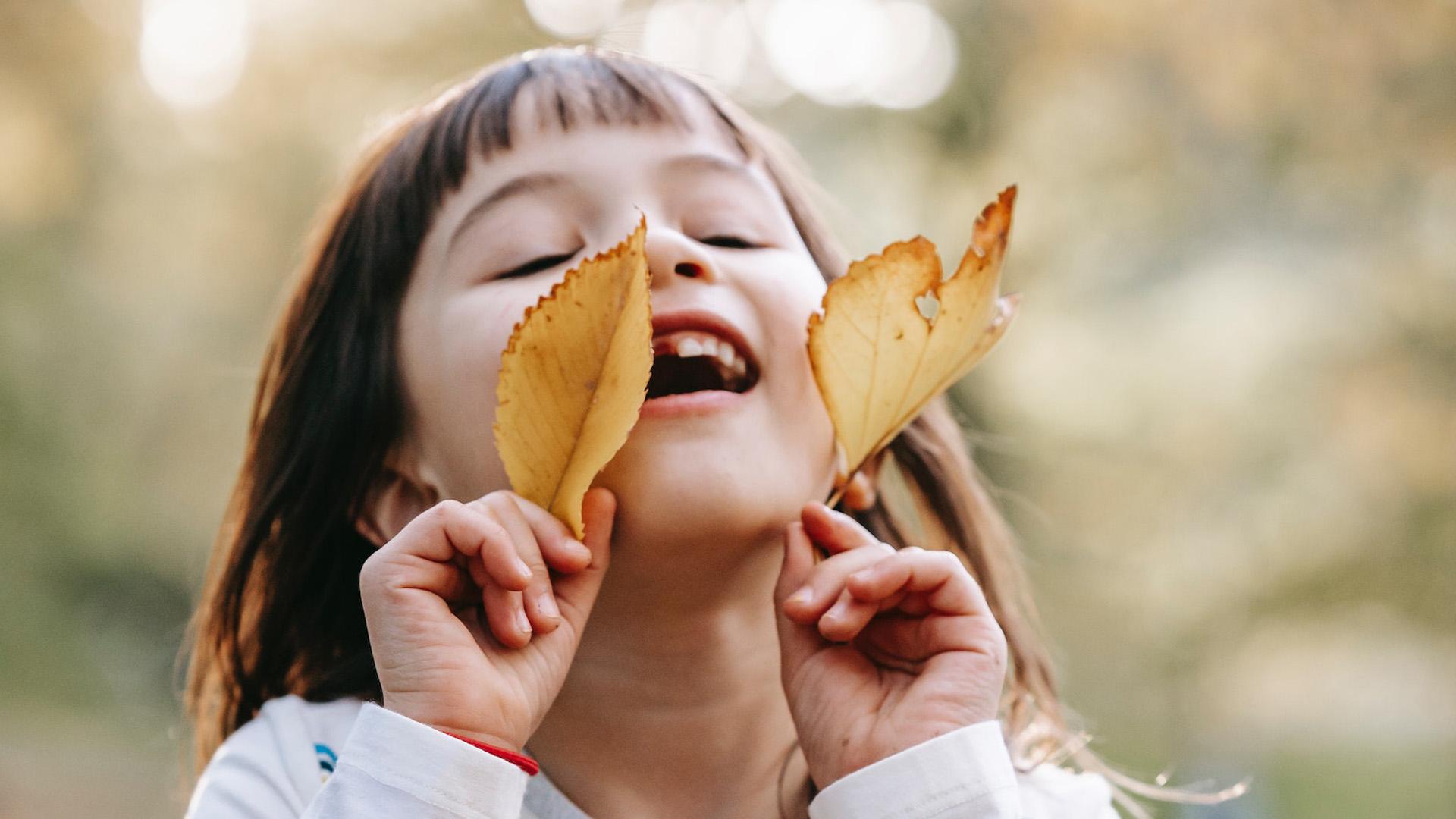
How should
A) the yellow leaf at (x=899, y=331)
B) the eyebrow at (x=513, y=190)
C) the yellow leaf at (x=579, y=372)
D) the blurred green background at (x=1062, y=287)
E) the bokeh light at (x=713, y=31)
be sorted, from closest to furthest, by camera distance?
the yellow leaf at (x=579, y=372) → the yellow leaf at (x=899, y=331) → the eyebrow at (x=513, y=190) → the blurred green background at (x=1062, y=287) → the bokeh light at (x=713, y=31)

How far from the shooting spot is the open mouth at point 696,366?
1.22m

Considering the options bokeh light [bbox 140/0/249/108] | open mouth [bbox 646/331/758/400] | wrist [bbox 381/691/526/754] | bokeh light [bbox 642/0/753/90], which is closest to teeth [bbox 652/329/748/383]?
open mouth [bbox 646/331/758/400]

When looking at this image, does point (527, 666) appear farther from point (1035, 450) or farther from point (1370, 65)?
point (1370, 65)

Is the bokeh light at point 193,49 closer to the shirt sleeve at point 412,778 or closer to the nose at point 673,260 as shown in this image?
the nose at point 673,260

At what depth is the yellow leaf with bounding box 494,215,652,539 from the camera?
3.34 ft

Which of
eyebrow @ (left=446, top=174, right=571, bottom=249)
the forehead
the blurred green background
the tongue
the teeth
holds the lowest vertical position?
the blurred green background

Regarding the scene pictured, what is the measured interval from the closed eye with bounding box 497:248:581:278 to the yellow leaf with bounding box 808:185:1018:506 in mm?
293

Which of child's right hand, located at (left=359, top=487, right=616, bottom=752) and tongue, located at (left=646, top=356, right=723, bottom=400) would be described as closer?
child's right hand, located at (left=359, top=487, right=616, bottom=752)

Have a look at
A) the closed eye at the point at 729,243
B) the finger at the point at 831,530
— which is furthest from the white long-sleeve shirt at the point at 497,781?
the closed eye at the point at 729,243

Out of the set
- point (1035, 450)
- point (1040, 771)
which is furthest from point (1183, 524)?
point (1040, 771)

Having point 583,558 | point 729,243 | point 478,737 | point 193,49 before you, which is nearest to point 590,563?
point 583,558

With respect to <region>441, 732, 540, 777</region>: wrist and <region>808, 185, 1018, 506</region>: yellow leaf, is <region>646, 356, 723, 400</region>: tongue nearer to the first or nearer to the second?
<region>808, 185, 1018, 506</region>: yellow leaf

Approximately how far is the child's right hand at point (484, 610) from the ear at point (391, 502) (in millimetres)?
379

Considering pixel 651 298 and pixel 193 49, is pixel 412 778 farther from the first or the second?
pixel 193 49
